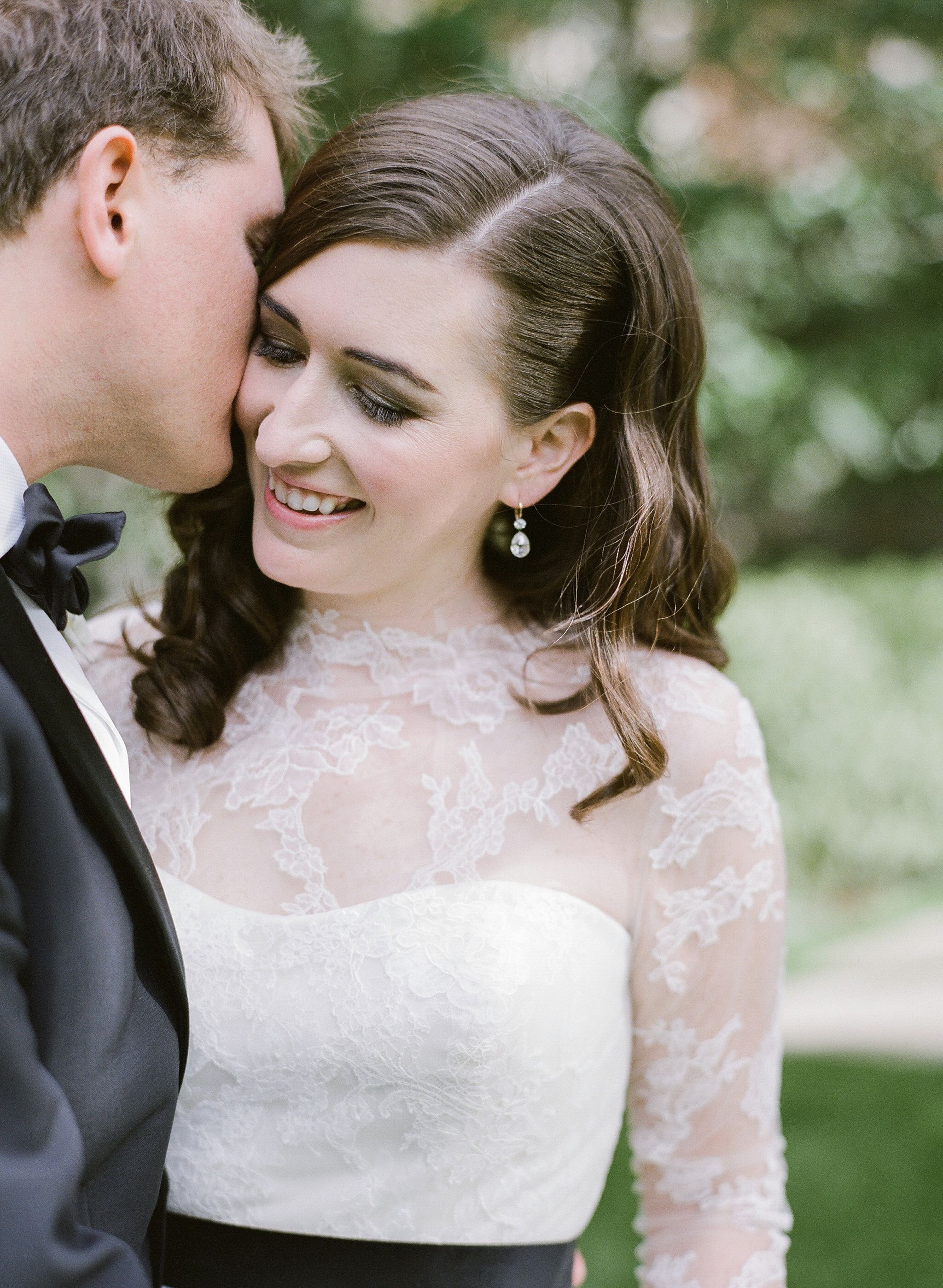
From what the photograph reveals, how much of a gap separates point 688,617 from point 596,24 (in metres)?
5.09

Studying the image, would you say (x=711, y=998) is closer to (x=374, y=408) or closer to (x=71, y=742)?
(x=374, y=408)

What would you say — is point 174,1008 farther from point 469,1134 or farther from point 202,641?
point 202,641

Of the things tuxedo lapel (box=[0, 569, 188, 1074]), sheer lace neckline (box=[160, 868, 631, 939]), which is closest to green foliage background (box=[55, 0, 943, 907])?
sheer lace neckline (box=[160, 868, 631, 939])

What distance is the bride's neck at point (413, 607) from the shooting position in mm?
2598

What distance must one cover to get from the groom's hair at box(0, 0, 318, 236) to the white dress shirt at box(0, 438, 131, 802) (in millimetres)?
374

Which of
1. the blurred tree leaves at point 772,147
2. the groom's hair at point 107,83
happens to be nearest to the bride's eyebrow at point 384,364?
the groom's hair at point 107,83

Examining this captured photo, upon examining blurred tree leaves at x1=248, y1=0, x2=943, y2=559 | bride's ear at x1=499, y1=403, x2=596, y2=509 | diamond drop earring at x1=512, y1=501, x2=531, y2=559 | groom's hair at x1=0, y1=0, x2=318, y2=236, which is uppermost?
groom's hair at x1=0, y1=0, x2=318, y2=236

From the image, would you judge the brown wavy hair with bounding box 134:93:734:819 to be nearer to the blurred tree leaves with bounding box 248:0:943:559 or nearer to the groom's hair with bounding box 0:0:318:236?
the groom's hair with bounding box 0:0:318:236

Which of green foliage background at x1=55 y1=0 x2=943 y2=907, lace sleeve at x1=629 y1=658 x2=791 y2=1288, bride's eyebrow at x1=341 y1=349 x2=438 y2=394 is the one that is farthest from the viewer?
green foliage background at x1=55 y1=0 x2=943 y2=907

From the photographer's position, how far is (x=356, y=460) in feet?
7.22

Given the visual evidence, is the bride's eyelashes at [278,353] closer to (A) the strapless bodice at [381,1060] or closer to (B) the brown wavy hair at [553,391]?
(B) the brown wavy hair at [553,391]

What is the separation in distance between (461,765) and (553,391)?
2.37 ft

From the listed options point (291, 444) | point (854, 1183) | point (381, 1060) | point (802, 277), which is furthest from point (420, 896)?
point (802, 277)

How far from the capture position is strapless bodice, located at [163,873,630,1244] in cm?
220
